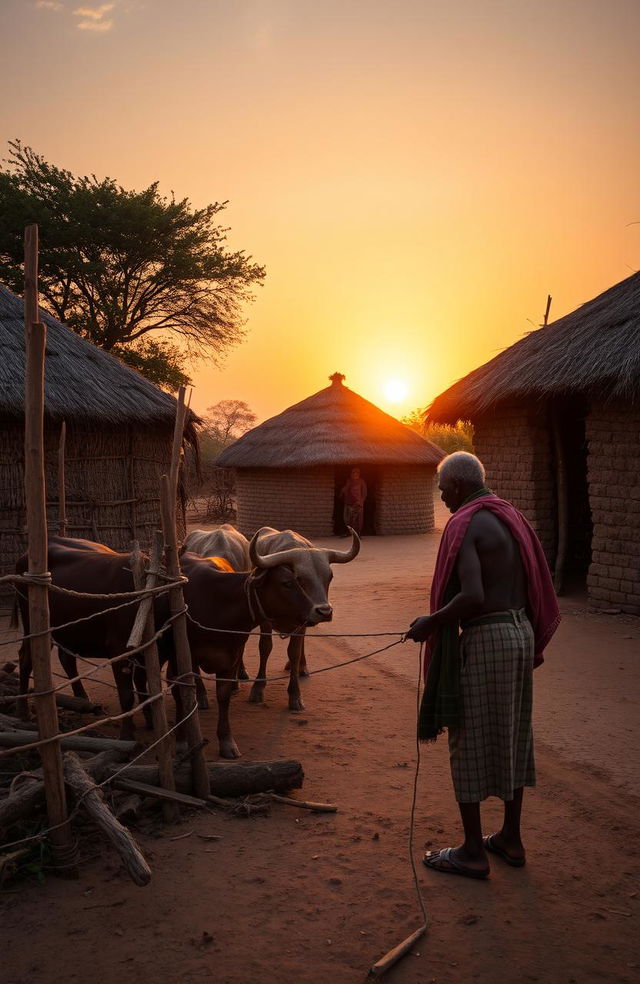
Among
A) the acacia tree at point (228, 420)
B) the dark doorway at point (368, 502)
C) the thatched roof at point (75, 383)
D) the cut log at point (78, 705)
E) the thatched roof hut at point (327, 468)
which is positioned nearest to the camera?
the cut log at point (78, 705)

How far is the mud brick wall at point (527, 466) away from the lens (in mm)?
10055

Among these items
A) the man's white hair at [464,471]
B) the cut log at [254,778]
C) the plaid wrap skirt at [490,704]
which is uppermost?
the man's white hair at [464,471]

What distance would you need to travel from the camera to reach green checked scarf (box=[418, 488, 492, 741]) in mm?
3350

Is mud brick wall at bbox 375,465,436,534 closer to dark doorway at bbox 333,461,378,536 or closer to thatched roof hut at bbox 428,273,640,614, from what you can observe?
dark doorway at bbox 333,461,378,536

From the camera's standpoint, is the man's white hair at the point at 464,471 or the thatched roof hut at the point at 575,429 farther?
the thatched roof hut at the point at 575,429

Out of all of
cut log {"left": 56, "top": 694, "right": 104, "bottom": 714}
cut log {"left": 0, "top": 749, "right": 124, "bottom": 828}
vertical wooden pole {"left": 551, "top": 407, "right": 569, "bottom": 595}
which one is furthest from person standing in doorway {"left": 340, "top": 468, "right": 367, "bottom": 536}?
cut log {"left": 0, "top": 749, "right": 124, "bottom": 828}

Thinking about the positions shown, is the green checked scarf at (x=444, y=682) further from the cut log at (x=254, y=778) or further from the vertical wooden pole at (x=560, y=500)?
the vertical wooden pole at (x=560, y=500)

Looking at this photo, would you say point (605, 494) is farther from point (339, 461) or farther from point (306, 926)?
point (339, 461)

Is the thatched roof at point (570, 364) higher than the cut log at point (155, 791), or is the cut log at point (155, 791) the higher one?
the thatched roof at point (570, 364)

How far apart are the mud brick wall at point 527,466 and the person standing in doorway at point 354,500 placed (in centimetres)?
628

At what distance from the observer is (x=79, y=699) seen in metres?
5.31

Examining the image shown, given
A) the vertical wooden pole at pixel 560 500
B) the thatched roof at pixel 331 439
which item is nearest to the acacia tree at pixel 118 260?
the thatched roof at pixel 331 439

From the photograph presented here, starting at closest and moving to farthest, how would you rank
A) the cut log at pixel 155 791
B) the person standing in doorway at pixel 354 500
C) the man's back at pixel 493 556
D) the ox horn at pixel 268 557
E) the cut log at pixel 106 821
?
the cut log at pixel 106 821
the man's back at pixel 493 556
the cut log at pixel 155 791
the ox horn at pixel 268 557
the person standing in doorway at pixel 354 500

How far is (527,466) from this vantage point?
10070 mm
